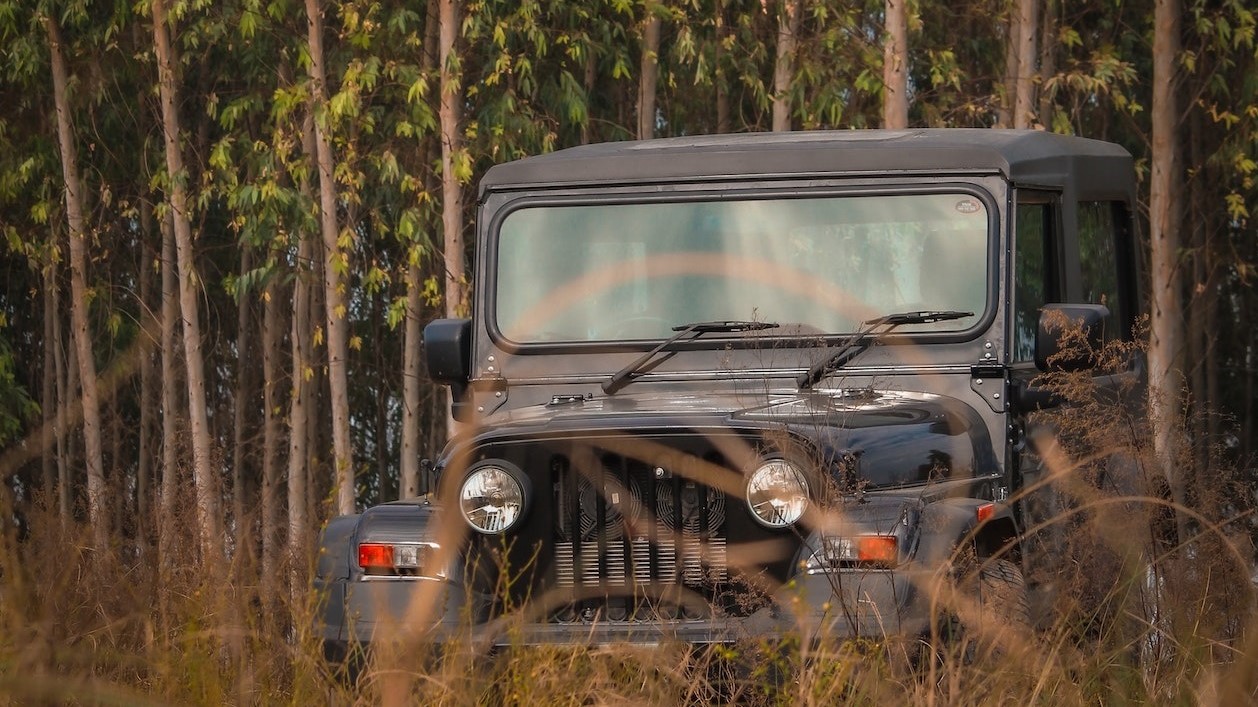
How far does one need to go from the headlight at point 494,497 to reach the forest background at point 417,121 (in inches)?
380

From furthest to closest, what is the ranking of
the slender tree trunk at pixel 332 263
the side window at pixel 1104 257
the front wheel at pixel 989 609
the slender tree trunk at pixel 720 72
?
the slender tree trunk at pixel 720 72 → the slender tree trunk at pixel 332 263 → the side window at pixel 1104 257 → the front wheel at pixel 989 609

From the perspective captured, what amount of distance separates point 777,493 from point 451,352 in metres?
1.98

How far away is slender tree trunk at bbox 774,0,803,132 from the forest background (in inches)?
1.9

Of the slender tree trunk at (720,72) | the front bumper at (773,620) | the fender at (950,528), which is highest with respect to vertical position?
the slender tree trunk at (720,72)

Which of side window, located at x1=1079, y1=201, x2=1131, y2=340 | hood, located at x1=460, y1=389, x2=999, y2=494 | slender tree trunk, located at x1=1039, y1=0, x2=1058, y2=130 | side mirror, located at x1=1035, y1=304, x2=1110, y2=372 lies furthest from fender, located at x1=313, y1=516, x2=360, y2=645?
slender tree trunk, located at x1=1039, y1=0, x2=1058, y2=130

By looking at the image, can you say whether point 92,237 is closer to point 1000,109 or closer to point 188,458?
point 1000,109

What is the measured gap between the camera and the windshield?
6.32 meters

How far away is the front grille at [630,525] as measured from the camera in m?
5.33

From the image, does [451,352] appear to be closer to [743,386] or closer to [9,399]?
[743,386]

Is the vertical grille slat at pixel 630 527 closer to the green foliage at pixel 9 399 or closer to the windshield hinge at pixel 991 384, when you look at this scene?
the windshield hinge at pixel 991 384

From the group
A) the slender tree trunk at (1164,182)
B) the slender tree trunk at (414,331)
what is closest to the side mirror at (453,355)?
the slender tree trunk at (1164,182)

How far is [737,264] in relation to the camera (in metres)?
6.49

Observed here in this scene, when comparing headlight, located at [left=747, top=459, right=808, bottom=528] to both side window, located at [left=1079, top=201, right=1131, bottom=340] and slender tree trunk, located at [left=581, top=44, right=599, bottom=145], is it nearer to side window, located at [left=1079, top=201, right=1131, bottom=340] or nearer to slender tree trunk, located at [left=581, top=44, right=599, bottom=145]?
side window, located at [left=1079, top=201, right=1131, bottom=340]

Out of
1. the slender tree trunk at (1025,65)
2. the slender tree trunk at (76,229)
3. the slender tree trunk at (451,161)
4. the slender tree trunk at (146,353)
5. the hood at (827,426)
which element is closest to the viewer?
the hood at (827,426)
